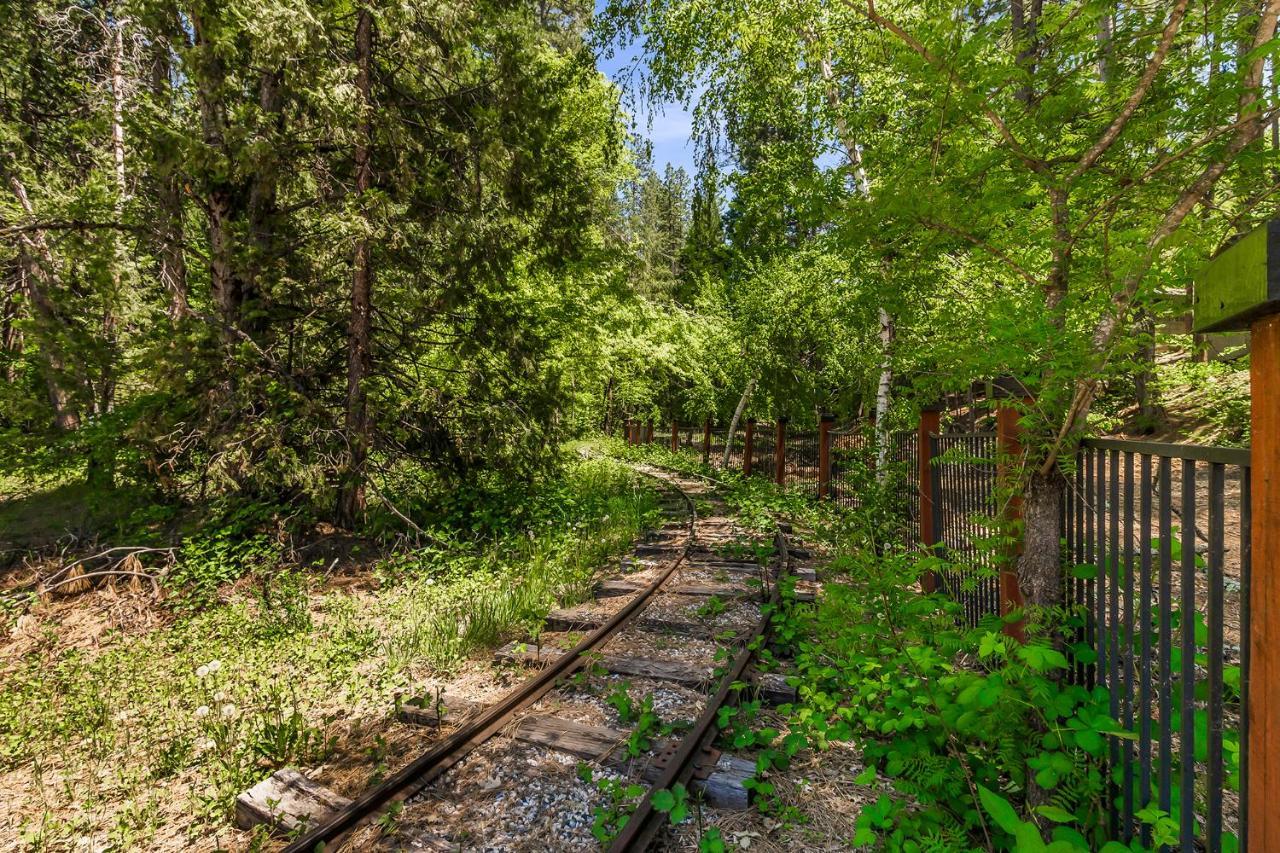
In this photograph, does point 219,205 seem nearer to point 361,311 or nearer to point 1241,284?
point 361,311

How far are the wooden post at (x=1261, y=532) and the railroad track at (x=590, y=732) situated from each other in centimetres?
218

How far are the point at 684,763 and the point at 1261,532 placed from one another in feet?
8.99

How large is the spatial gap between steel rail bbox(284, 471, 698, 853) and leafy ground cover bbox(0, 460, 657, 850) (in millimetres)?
377

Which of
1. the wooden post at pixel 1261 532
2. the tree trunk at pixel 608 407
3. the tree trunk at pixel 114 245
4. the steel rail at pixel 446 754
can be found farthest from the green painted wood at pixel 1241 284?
the tree trunk at pixel 608 407

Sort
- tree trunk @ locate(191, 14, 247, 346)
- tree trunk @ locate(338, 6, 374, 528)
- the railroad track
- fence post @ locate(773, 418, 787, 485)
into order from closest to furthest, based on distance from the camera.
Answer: the railroad track
tree trunk @ locate(191, 14, 247, 346)
tree trunk @ locate(338, 6, 374, 528)
fence post @ locate(773, 418, 787, 485)

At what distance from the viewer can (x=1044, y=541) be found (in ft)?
9.07

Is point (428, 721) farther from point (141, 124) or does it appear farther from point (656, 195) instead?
point (656, 195)

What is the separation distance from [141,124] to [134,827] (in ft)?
22.9

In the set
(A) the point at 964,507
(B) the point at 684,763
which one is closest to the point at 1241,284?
(B) the point at 684,763

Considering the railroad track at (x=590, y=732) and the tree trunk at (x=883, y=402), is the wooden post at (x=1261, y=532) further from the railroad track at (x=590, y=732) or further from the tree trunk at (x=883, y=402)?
the tree trunk at (x=883, y=402)

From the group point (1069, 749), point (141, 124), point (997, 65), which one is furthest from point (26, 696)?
point (997, 65)

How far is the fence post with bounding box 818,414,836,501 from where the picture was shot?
35.6 feet

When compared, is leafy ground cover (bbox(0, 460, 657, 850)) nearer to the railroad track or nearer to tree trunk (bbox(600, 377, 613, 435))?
the railroad track

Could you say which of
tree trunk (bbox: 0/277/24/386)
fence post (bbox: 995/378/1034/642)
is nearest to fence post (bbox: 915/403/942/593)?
fence post (bbox: 995/378/1034/642)
